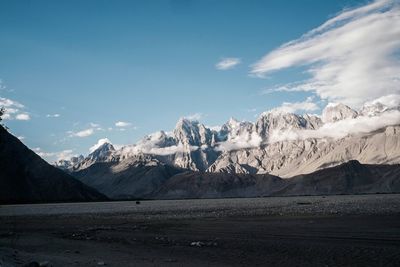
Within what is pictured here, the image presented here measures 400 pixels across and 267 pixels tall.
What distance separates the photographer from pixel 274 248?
31750 mm

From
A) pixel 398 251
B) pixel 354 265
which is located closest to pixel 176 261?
pixel 354 265

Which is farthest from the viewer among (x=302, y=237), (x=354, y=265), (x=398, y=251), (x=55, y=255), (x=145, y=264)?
(x=302, y=237)

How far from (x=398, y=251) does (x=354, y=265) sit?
5.50 meters

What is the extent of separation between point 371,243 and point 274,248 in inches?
283

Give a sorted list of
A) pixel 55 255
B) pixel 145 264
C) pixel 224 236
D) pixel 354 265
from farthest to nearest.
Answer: pixel 224 236
pixel 55 255
pixel 145 264
pixel 354 265

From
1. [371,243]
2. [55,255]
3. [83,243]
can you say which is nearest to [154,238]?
[83,243]

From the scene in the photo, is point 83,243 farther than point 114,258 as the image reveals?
Yes

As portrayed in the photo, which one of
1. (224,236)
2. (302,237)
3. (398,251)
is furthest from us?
(224,236)

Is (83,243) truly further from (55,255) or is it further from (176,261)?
(176,261)

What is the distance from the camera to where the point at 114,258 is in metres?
29.1

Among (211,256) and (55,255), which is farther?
(55,255)

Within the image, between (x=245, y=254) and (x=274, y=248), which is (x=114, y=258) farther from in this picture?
(x=274, y=248)

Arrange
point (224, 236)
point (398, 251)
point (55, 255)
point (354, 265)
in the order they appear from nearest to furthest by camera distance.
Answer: point (354, 265)
point (398, 251)
point (55, 255)
point (224, 236)

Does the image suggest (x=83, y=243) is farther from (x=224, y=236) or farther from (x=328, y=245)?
(x=328, y=245)
